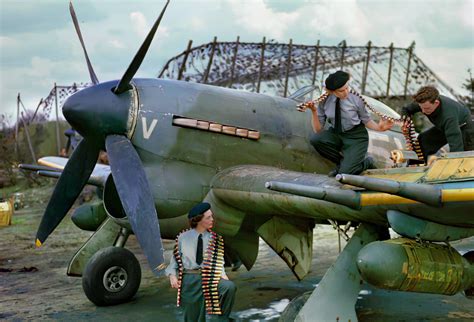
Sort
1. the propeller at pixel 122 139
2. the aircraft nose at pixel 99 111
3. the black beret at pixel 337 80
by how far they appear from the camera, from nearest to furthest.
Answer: the black beret at pixel 337 80 → the propeller at pixel 122 139 → the aircraft nose at pixel 99 111

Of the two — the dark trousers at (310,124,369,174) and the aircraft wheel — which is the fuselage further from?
the aircraft wheel

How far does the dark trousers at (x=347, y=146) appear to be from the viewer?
5.79 metres

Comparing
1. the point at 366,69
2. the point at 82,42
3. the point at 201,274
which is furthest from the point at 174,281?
the point at 366,69

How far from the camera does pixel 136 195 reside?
6.14m

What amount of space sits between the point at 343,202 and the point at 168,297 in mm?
3240

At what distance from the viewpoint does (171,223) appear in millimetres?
6641

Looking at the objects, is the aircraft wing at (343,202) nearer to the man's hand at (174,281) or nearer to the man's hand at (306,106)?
the man's hand at (306,106)

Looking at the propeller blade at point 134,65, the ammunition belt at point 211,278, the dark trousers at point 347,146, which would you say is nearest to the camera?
the ammunition belt at point 211,278

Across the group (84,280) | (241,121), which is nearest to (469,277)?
(241,121)

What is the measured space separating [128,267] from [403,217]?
3.57 m

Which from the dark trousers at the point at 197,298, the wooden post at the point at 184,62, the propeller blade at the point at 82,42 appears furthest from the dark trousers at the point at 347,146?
the wooden post at the point at 184,62

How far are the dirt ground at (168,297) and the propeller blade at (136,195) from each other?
1.02 meters

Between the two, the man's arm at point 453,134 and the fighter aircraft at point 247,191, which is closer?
the fighter aircraft at point 247,191

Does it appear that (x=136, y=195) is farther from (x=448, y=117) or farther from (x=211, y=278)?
(x=448, y=117)
